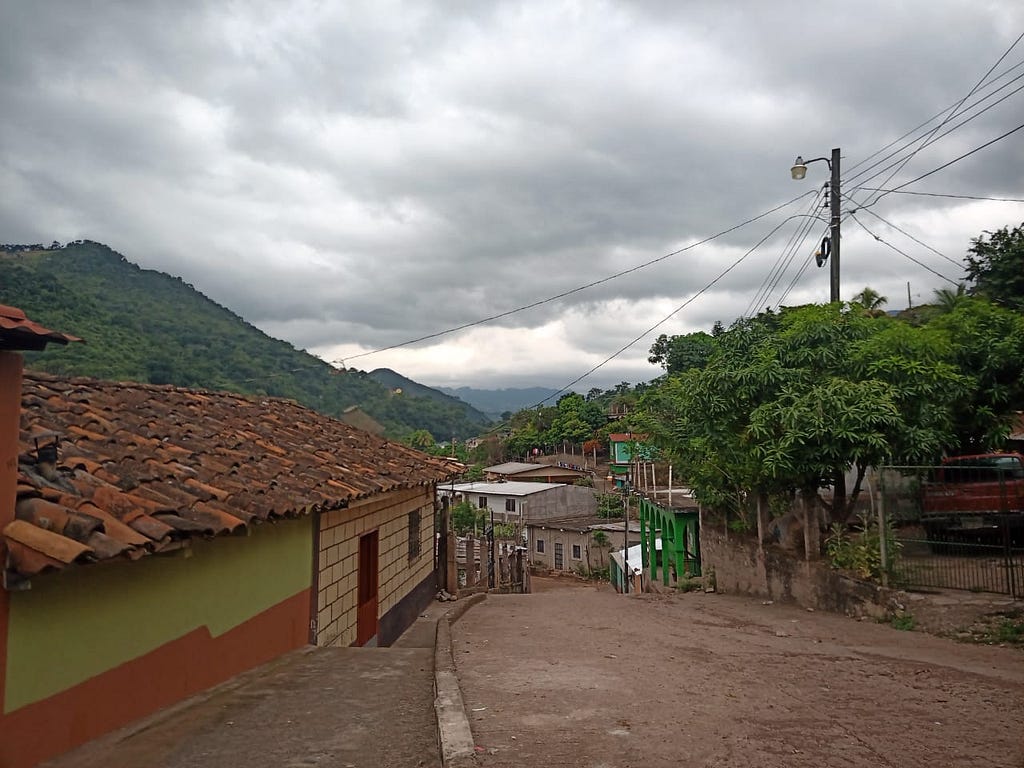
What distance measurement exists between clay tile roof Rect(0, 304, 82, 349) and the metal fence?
992cm

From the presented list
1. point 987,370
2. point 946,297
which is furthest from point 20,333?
point 946,297

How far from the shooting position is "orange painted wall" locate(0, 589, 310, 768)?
4.01 m

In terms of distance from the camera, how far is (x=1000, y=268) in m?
21.4

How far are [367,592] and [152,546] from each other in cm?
658

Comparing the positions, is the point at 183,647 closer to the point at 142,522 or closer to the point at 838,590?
the point at 142,522

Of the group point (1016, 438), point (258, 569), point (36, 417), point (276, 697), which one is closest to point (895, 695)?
point (276, 697)

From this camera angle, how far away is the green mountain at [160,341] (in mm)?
36125

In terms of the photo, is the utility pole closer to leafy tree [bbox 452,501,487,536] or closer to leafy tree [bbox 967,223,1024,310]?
leafy tree [bbox 967,223,1024,310]

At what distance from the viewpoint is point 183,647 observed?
18.6ft

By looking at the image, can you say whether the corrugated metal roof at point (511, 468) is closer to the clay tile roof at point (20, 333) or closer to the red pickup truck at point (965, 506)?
the red pickup truck at point (965, 506)

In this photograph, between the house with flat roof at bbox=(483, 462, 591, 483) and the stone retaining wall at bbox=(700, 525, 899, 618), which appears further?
the house with flat roof at bbox=(483, 462, 591, 483)

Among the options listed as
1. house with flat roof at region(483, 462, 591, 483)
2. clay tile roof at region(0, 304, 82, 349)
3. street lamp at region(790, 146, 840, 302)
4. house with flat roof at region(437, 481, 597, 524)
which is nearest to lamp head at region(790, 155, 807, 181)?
street lamp at region(790, 146, 840, 302)

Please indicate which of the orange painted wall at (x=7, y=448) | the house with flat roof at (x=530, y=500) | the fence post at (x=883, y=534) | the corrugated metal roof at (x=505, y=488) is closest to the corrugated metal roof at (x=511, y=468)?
the corrugated metal roof at (x=505, y=488)

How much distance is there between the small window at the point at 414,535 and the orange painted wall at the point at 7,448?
9.72 m
